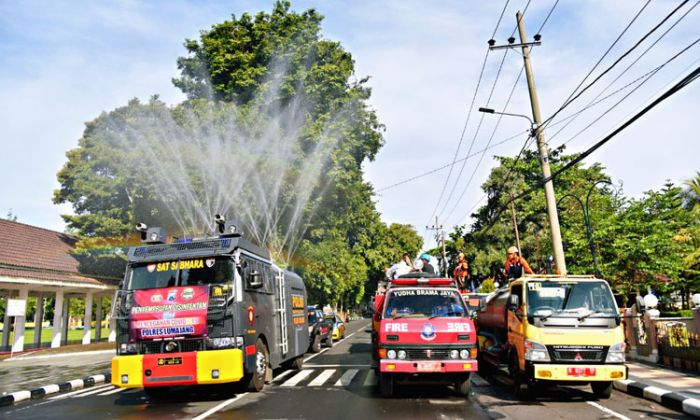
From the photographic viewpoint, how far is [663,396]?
29.4 ft

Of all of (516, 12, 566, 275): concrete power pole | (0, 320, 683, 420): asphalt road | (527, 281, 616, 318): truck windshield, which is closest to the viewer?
(0, 320, 683, 420): asphalt road

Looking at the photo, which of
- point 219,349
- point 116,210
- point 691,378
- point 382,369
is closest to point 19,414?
point 219,349

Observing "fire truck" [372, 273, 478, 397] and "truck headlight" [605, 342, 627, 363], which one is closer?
"truck headlight" [605, 342, 627, 363]

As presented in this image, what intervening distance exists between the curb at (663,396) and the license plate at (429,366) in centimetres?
381

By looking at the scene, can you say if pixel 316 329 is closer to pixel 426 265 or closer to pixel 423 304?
pixel 426 265

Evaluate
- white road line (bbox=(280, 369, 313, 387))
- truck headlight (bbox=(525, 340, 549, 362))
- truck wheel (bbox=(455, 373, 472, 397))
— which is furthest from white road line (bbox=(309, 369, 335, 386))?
truck headlight (bbox=(525, 340, 549, 362))

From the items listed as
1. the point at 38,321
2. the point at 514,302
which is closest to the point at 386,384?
the point at 514,302

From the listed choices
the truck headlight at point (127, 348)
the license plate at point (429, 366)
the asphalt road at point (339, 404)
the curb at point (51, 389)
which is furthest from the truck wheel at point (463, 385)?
the curb at point (51, 389)

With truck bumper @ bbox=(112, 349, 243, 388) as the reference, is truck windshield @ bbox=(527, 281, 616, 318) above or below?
above

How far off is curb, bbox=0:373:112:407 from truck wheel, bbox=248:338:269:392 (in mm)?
5178

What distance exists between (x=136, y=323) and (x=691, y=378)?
441 inches

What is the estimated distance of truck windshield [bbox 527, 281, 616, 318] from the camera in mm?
9586

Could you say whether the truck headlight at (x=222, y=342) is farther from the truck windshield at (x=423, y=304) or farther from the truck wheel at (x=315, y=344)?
the truck wheel at (x=315, y=344)

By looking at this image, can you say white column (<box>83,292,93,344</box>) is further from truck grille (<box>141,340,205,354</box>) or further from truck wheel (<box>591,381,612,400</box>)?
truck wheel (<box>591,381,612,400</box>)
